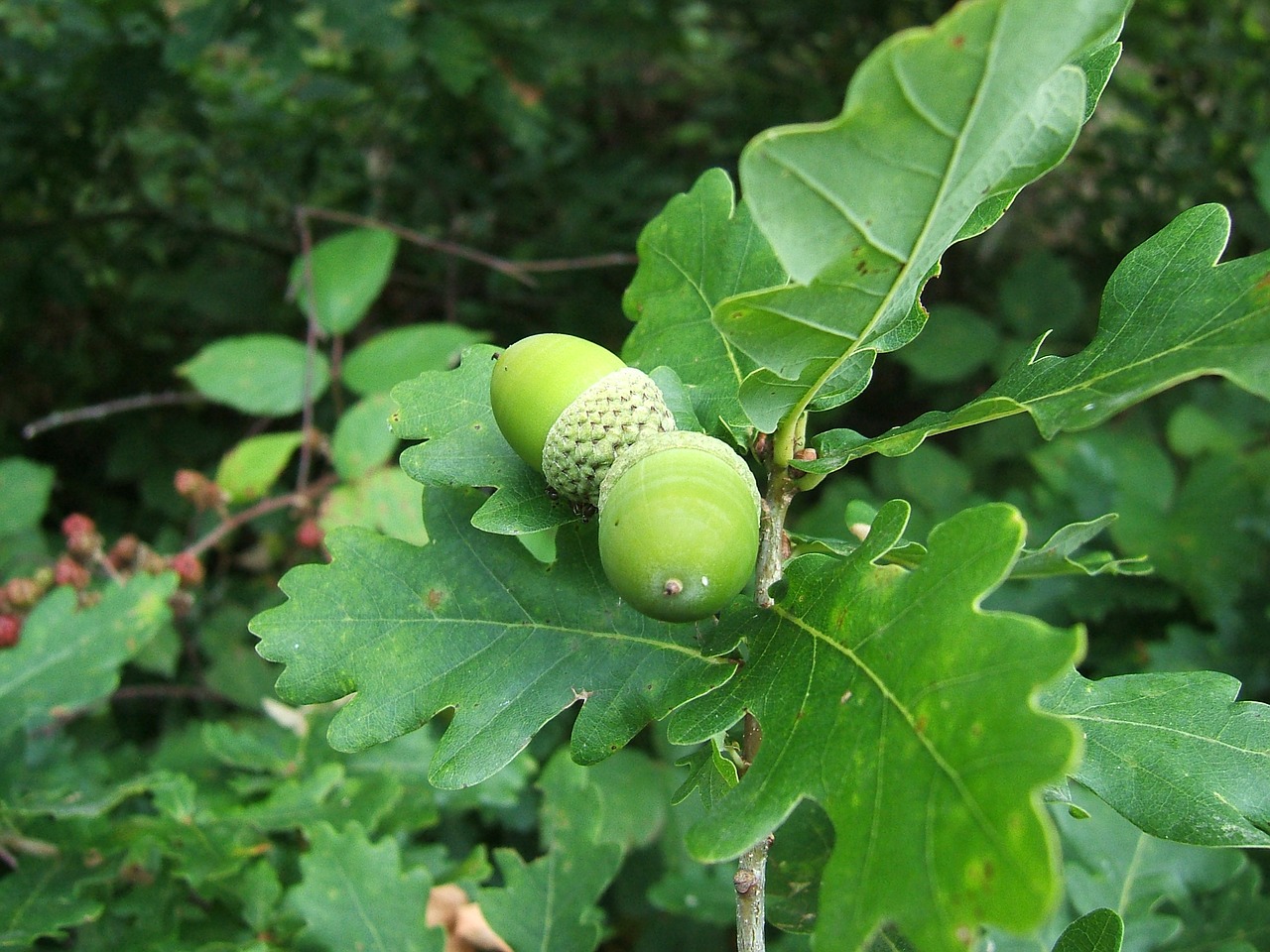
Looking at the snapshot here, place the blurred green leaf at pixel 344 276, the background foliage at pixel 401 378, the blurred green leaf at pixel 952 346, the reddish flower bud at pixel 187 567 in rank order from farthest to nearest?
the blurred green leaf at pixel 952 346 → the blurred green leaf at pixel 344 276 → the reddish flower bud at pixel 187 567 → the background foliage at pixel 401 378

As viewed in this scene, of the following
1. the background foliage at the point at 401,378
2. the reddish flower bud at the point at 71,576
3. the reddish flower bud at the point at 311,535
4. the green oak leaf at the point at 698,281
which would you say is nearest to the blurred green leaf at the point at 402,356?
the background foliage at the point at 401,378

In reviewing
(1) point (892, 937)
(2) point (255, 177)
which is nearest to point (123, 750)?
(1) point (892, 937)

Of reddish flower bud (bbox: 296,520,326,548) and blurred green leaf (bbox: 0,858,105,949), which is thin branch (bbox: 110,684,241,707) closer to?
reddish flower bud (bbox: 296,520,326,548)

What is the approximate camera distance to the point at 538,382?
0.98m

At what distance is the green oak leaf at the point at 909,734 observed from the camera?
604 millimetres

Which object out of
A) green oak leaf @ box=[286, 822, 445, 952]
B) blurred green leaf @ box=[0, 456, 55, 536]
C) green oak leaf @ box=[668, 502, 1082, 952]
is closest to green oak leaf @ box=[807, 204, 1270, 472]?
green oak leaf @ box=[668, 502, 1082, 952]

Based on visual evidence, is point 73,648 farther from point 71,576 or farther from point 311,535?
point 311,535

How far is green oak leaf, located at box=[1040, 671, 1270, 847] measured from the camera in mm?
942

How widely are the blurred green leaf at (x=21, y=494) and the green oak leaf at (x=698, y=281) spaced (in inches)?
71.5

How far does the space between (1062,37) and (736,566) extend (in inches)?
17.9

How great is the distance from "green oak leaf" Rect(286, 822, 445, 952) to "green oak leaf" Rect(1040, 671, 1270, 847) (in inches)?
32.9

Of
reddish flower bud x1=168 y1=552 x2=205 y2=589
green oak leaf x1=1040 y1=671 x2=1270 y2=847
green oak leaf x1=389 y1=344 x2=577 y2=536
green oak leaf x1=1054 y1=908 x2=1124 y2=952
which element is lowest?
reddish flower bud x1=168 y1=552 x2=205 y2=589

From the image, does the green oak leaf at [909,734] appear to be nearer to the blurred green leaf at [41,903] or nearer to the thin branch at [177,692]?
the blurred green leaf at [41,903]

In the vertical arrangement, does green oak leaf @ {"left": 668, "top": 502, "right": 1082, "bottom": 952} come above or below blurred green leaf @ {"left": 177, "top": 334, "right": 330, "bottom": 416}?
above
